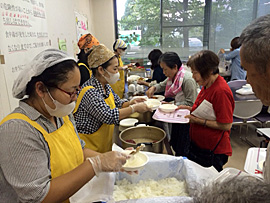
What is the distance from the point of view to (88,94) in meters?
1.60

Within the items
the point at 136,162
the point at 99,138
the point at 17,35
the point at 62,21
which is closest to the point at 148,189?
the point at 136,162

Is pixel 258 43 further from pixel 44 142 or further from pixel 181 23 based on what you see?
pixel 181 23

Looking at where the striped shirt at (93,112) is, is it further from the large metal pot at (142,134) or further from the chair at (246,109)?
the chair at (246,109)

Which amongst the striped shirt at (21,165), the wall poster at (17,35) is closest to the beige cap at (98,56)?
the wall poster at (17,35)

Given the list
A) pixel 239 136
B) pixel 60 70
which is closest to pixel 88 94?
pixel 60 70

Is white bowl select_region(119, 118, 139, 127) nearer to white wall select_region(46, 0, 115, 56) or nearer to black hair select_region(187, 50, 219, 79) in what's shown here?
black hair select_region(187, 50, 219, 79)

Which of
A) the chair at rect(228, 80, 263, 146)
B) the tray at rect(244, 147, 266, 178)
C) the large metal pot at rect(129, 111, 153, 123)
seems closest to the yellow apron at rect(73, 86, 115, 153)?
the large metal pot at rect(129, 111, 153, 123)

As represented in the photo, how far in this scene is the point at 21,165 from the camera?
2.62 feet

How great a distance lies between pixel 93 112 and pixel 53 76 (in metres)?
0.69

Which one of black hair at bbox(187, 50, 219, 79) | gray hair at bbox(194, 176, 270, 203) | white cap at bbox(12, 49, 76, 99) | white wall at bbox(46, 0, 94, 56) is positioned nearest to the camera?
gray hair at bbox(194, 176, 270, 203)

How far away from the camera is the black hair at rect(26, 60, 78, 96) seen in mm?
929

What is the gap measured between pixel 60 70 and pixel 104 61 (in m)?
0.81

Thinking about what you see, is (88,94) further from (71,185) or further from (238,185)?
(238,185)

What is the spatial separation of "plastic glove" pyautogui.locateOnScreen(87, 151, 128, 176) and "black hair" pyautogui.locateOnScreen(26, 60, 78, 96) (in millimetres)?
388
